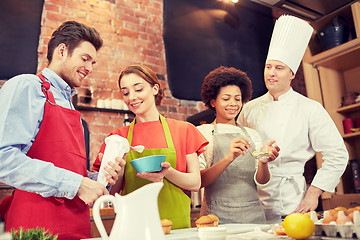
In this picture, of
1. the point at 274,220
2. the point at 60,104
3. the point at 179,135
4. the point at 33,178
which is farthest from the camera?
the point at 274,220

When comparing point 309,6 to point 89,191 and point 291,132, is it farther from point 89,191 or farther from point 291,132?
point 89,191

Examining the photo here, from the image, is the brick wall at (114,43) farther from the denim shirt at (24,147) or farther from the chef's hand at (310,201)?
the denim shirt at (24,147)

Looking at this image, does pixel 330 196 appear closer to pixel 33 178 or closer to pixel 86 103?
pixel 86 103

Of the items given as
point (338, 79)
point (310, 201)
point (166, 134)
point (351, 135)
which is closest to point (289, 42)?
point (310, 201)

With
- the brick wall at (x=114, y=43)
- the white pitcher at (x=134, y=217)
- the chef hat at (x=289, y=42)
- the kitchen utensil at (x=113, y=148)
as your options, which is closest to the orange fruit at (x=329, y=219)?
the white pitcher at (x=134, y=217)

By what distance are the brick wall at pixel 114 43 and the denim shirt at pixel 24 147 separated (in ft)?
6.36

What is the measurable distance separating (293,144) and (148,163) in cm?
142

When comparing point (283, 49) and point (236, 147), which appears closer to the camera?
point (236, 147)

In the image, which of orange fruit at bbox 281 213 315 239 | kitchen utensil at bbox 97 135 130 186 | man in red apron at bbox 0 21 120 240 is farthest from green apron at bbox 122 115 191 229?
orange fruit at bbox 281 213 315 239

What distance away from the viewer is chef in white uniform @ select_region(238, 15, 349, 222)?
213cm

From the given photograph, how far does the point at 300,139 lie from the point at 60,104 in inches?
62.8

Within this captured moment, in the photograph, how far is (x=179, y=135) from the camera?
1629mm

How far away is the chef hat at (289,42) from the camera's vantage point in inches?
94.7

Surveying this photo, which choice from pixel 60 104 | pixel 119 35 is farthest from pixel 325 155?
pixel 119 35
